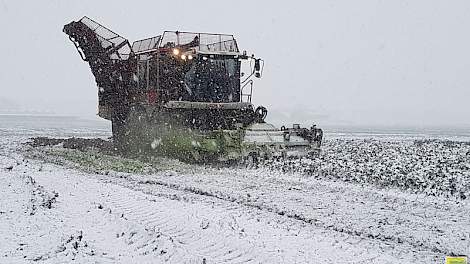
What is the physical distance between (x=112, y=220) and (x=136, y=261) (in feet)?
6.48

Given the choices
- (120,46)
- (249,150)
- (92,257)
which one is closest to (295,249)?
(92,257)

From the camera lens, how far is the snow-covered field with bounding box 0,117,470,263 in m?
6.08

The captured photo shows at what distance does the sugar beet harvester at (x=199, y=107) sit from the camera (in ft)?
51.3

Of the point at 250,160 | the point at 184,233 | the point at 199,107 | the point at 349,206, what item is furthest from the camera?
the point at 199,107

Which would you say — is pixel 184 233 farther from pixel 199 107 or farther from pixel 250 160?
pixel 199 107

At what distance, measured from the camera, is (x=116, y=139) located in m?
22.0

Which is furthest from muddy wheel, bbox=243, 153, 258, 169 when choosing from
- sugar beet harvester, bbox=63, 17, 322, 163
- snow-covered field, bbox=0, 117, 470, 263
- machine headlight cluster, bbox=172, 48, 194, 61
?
machine headlight cluster, bbox=172, 48, 194, 61

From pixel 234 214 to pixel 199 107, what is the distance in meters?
8.92

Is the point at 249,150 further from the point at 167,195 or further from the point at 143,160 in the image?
the point at 167,195

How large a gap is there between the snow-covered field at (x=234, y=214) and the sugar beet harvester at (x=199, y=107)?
1.46m

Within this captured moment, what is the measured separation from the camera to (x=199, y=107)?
16.9m

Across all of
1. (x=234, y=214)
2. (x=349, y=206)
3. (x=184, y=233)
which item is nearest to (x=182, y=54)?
(x=349, y=206)

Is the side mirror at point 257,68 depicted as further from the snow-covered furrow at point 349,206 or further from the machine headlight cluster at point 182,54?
the snow-covered furrow at point 349,206

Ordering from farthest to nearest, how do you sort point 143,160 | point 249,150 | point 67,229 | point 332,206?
point 143,160
point 249,150
point 332,206
point 67,229
